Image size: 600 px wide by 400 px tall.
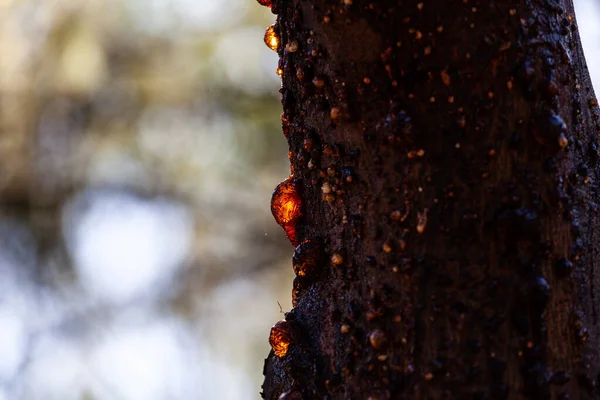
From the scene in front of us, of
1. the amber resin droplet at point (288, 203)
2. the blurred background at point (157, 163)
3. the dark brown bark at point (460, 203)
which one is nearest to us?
the dark brown bark at point (460, 203)

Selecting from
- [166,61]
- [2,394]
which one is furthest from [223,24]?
[2,394]

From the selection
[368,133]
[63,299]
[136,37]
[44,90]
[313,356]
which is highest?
[136,37]

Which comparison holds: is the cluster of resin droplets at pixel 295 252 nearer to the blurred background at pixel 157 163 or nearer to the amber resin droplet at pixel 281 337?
the amber resin droplet at pixel 281 337

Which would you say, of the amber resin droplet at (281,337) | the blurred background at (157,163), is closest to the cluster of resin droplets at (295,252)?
the amber resin droplet at (281,337)

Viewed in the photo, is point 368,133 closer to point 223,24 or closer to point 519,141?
point 519,141

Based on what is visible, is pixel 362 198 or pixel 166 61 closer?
pixel 362 198

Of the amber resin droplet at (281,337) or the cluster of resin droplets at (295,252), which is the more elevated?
the cluster of resin droplets at (295,252)
